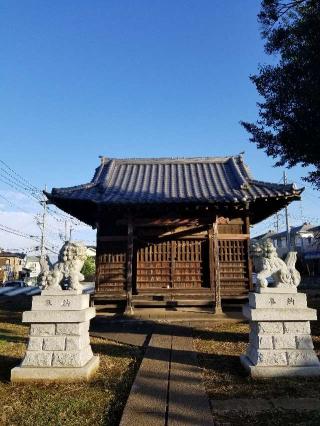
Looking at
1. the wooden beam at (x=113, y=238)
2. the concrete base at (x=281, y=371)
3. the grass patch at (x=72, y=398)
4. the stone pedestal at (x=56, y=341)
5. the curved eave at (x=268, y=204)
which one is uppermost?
the curved eave at (x=268, y=204)

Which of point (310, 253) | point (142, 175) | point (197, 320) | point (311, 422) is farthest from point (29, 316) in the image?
point (310, 253)

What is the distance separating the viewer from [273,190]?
11.8m

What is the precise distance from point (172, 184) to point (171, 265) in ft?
10.6

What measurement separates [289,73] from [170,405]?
7.53 meters

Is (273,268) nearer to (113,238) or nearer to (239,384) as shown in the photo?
(239,384)

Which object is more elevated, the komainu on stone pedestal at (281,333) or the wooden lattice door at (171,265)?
the wooden lattice door at (171,265)

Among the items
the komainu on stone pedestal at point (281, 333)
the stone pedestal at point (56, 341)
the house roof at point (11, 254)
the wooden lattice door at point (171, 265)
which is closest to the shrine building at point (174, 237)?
the wooden lattice door at point (171, 265)

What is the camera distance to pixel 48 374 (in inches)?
208

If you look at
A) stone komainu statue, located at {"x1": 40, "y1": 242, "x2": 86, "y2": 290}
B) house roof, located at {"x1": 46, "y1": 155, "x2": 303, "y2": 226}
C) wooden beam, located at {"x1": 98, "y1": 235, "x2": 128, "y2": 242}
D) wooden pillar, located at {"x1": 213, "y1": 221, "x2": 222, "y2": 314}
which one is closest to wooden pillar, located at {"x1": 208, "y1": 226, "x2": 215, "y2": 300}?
wooden pillar, located at {"x1": 213, "y1": 221, "x2": 222, "y2": 314}

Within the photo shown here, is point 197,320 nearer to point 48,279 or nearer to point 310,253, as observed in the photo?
point 48,279

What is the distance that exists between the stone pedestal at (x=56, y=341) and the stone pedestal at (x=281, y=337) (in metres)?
2.67

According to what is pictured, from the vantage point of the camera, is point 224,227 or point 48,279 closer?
point 48,279

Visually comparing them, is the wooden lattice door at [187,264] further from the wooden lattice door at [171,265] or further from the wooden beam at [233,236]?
the wooden beam at [233,236]

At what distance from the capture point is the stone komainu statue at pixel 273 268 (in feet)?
A: 18.9
